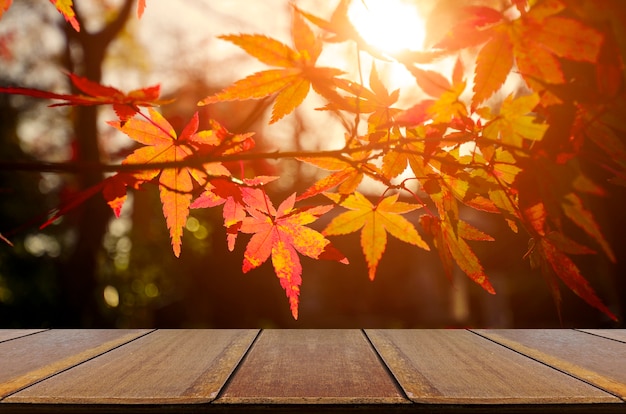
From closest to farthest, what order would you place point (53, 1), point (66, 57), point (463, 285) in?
point (53, 1) < point (66, 57) < point (463, 285)

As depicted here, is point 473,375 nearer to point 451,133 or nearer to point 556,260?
point 556,260

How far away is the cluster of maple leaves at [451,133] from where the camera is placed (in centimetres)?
53

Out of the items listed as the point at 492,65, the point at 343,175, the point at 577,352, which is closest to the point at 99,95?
the point at 343,175

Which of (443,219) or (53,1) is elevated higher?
(53,1)

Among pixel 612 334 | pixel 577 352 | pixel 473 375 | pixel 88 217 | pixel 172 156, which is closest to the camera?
pixel 172 156

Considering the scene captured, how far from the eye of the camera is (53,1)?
0.88 meters

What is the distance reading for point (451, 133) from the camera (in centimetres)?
64

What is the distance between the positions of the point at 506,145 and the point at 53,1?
0.79 meters

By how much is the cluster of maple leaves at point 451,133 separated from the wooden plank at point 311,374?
0.18m

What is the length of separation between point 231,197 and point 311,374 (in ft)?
1.29

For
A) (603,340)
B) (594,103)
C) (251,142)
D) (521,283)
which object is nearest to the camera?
(594,103)

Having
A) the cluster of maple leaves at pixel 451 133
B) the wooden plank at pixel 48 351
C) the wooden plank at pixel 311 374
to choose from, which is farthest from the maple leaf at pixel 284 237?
the wooden plank at pixel 48 351
